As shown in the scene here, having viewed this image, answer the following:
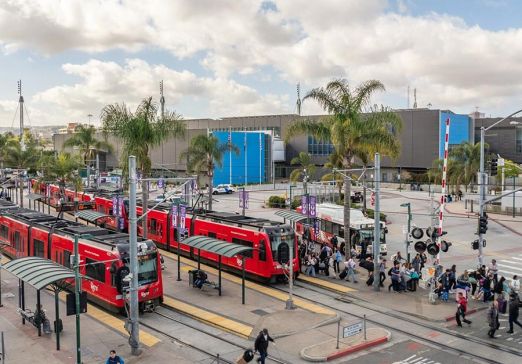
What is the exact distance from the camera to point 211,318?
73.0ft

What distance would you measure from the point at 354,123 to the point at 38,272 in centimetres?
1956

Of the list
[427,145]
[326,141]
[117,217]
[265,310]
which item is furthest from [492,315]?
[427,145]

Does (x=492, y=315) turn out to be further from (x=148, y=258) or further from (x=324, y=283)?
(x=148, y=258)

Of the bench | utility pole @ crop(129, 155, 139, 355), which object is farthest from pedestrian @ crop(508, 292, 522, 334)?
utility pole @ crop(129, 155, 139, 355)

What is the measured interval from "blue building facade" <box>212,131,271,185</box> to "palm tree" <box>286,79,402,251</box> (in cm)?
Result: 6107

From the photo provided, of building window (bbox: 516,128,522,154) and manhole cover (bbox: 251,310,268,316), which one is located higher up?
building window (bbox: 516,128,522,154)

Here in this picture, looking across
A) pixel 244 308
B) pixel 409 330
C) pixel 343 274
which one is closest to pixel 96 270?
pixel 244 308

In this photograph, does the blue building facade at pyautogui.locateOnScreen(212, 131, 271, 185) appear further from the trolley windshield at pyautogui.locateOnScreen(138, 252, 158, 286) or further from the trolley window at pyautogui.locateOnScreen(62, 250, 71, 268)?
the trolley windshield at pyautogui.locateOnScreen(138, 252, 158, 286)

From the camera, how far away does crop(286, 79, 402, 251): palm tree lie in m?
31.5

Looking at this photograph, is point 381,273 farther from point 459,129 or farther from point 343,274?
point 459,129

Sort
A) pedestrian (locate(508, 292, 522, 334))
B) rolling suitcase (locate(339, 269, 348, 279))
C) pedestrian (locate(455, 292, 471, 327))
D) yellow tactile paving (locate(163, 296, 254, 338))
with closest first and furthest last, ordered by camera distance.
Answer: yellow tactile paving (locate(163, 296, 254, 338))
pedestrian (locate(508, 292, 522, 334))
pedestrian (locate(455, 292, 471, 327))
rolling suitcase (locate(339, 269, 348, 279))

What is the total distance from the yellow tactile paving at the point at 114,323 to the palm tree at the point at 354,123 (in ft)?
46.4

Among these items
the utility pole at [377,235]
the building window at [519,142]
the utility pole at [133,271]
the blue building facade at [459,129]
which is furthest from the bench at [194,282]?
the building window at [519,142]

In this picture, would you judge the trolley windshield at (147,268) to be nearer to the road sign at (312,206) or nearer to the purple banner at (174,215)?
the purple banner at (174,215)
